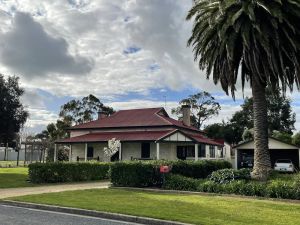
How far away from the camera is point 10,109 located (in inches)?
1275

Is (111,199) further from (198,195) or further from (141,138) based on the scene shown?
(141,138)

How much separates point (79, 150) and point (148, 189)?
102 feet

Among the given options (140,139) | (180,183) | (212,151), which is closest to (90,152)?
(140,139)

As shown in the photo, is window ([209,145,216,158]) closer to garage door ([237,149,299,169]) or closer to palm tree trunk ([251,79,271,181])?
garage door ([237,149,299,169])

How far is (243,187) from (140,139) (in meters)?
25.2

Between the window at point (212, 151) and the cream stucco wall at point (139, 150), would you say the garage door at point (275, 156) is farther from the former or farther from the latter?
the cream stucco wall at point (139, 150)

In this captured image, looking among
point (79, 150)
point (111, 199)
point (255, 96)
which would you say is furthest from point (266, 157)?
point (79, 150)

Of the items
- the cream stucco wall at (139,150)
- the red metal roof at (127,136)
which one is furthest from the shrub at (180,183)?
the cream stucco wall at (139,150)

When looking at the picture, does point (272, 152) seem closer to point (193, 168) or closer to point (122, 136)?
point (122, 136)

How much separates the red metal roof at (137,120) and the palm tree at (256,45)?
2273cm

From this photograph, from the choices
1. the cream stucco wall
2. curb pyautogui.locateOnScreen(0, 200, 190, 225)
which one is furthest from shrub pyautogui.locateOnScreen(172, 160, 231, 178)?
the cream stucco wall

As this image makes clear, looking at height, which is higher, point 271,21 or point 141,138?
point 271,21

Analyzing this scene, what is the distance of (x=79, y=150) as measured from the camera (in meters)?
49.6

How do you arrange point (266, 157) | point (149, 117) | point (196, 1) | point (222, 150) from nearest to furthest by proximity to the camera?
point (266, 157)
point (196, 1)
point (149, 117)
point (222, 150)
